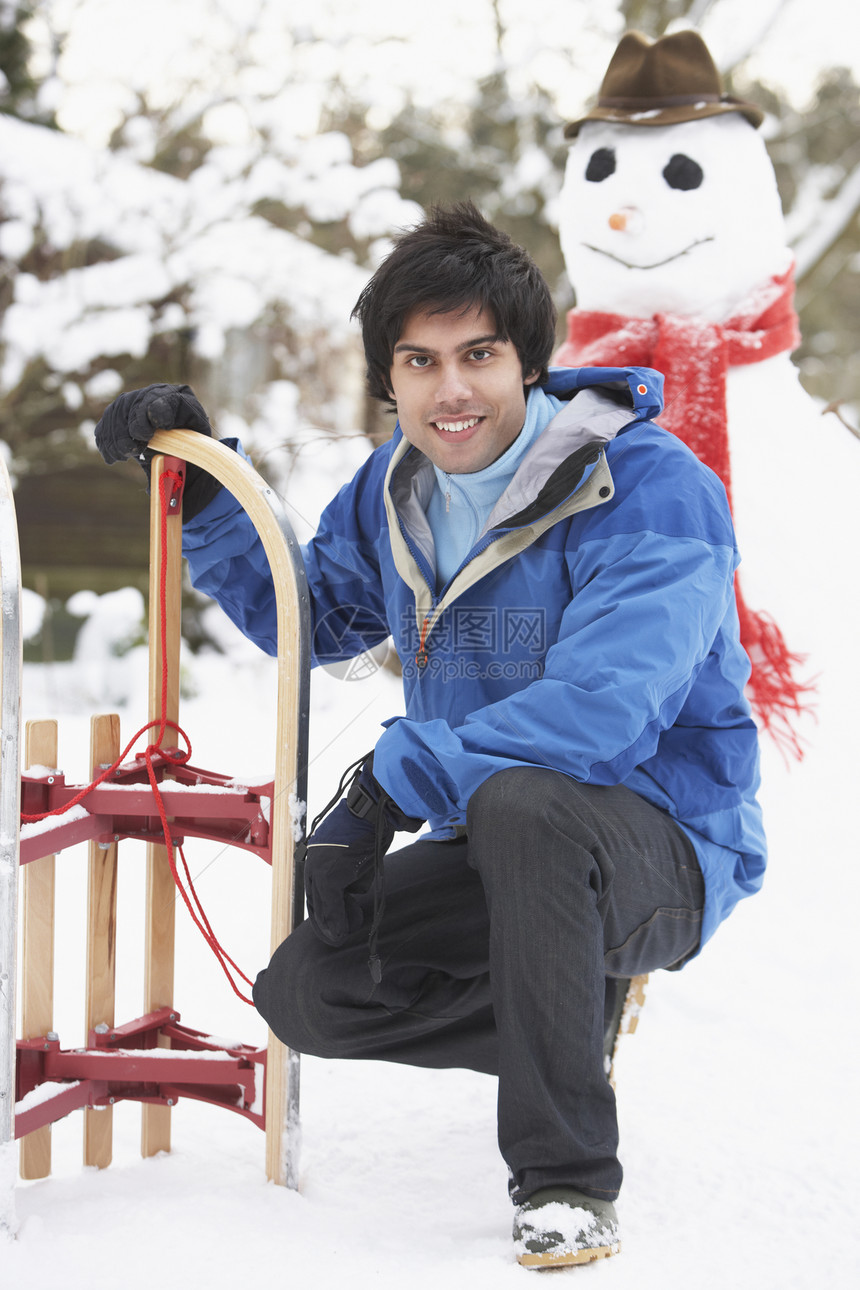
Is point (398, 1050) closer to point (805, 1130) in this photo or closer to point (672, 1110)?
point (672, 1110)

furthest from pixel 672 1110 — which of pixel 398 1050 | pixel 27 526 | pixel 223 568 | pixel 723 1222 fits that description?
pixel 27 526

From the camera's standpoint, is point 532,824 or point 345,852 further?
point 345,852

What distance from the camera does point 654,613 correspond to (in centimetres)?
132

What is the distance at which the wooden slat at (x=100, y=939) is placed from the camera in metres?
1.56

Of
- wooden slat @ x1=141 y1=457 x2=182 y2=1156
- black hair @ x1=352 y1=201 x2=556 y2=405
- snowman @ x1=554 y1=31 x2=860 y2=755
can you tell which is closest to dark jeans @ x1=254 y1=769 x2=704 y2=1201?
wooden slat @ x1=141 y1=457 x2=182 y2=1156

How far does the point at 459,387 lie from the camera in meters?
1.53

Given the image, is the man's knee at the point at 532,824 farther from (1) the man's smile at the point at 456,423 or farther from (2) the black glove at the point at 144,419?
(2) the black glove at the point at 144,419

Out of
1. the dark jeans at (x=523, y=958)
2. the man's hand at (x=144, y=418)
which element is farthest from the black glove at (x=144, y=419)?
the dark jeans at (x=523, y=958)

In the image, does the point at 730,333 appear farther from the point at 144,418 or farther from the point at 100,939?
the point at 100,939

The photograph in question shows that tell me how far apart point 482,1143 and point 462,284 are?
1.24 m

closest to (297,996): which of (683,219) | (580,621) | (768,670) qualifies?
(580,621)

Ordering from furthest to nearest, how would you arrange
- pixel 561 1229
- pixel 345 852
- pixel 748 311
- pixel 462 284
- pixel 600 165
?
pixel 600 165, pixel 748 311, pixel 462 284, pixel 345 852, pixel 561 1229

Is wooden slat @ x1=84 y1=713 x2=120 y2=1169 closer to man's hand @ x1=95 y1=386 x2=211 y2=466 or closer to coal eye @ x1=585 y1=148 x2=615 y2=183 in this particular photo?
man's hand @ x1=95 y1=386 x2=211 y2=466

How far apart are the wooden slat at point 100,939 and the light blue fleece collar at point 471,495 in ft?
1.70
